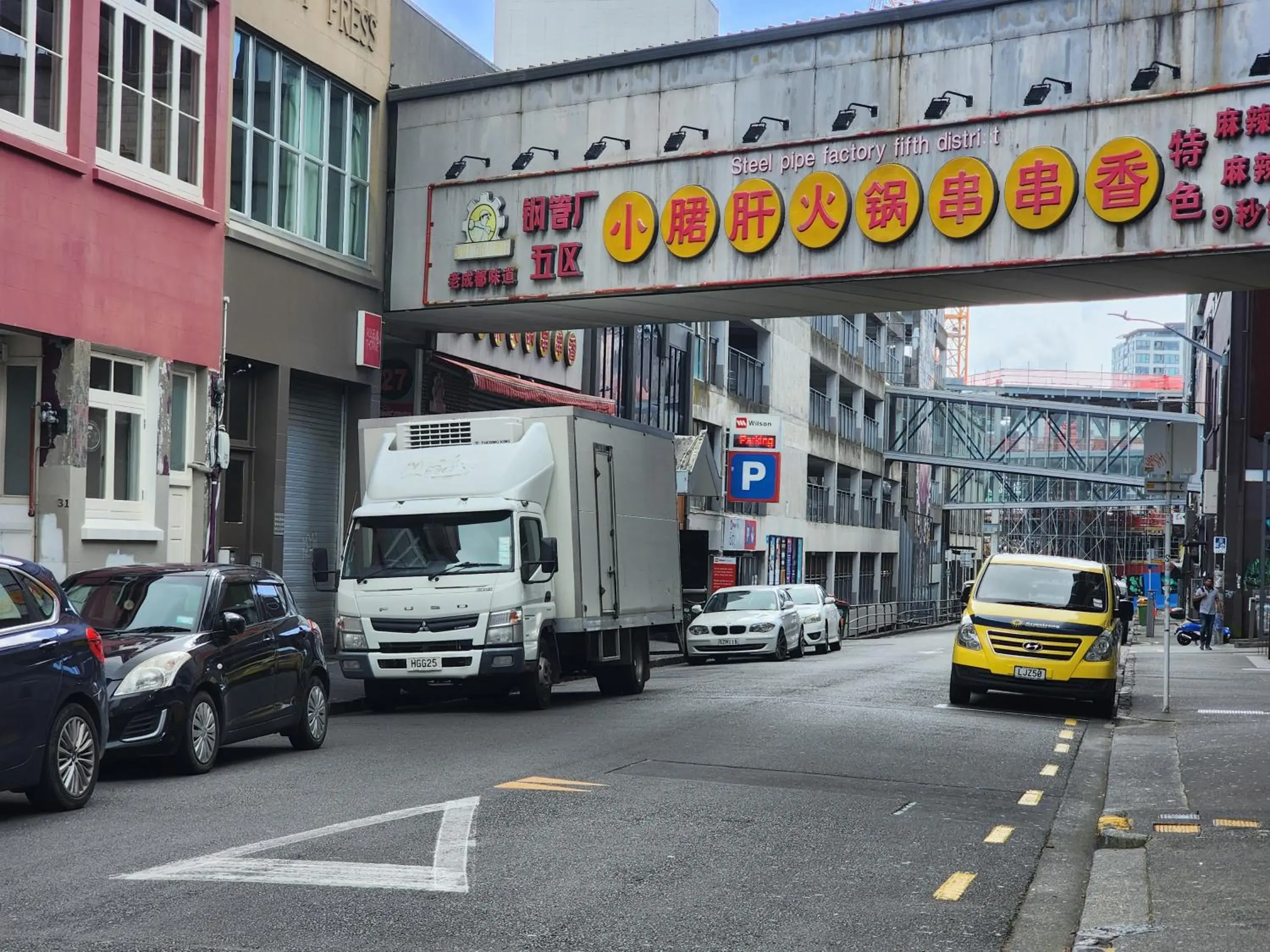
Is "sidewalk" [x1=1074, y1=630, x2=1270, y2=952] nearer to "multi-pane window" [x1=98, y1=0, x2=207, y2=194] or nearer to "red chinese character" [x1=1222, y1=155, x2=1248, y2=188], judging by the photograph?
"red chinese character" [x1=1222, y1=155, x2=1248, y2=188]

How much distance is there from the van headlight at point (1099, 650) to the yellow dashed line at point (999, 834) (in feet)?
30.8

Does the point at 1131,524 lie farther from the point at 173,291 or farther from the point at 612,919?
the point at 612,919

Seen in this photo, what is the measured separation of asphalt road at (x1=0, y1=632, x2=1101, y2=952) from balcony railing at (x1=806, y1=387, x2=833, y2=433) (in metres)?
45.7

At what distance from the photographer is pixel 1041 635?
19188mm

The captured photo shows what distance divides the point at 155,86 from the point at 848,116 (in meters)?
8.93

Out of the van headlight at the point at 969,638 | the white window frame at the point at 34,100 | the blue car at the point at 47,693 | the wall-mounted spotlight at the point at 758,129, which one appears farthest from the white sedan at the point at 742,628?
the blue car at the point at 47,693

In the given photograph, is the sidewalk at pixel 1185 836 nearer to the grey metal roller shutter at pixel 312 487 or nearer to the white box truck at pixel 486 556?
the white box truck at pixel 486 556

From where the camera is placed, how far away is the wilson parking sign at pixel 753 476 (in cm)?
4822

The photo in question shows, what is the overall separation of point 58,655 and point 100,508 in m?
10.3

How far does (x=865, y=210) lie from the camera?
21.2 m

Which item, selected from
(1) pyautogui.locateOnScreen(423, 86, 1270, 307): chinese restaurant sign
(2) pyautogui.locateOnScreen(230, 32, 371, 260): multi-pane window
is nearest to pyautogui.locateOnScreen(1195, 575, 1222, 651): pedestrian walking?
(1) pyautogui.locateOnScreen(423, 86, 1270, 307): chinese restaurant sign

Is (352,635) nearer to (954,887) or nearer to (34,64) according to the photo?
(34,64)

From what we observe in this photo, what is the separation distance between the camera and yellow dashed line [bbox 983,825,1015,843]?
950 cm

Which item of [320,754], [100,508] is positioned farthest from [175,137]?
[320,754]
